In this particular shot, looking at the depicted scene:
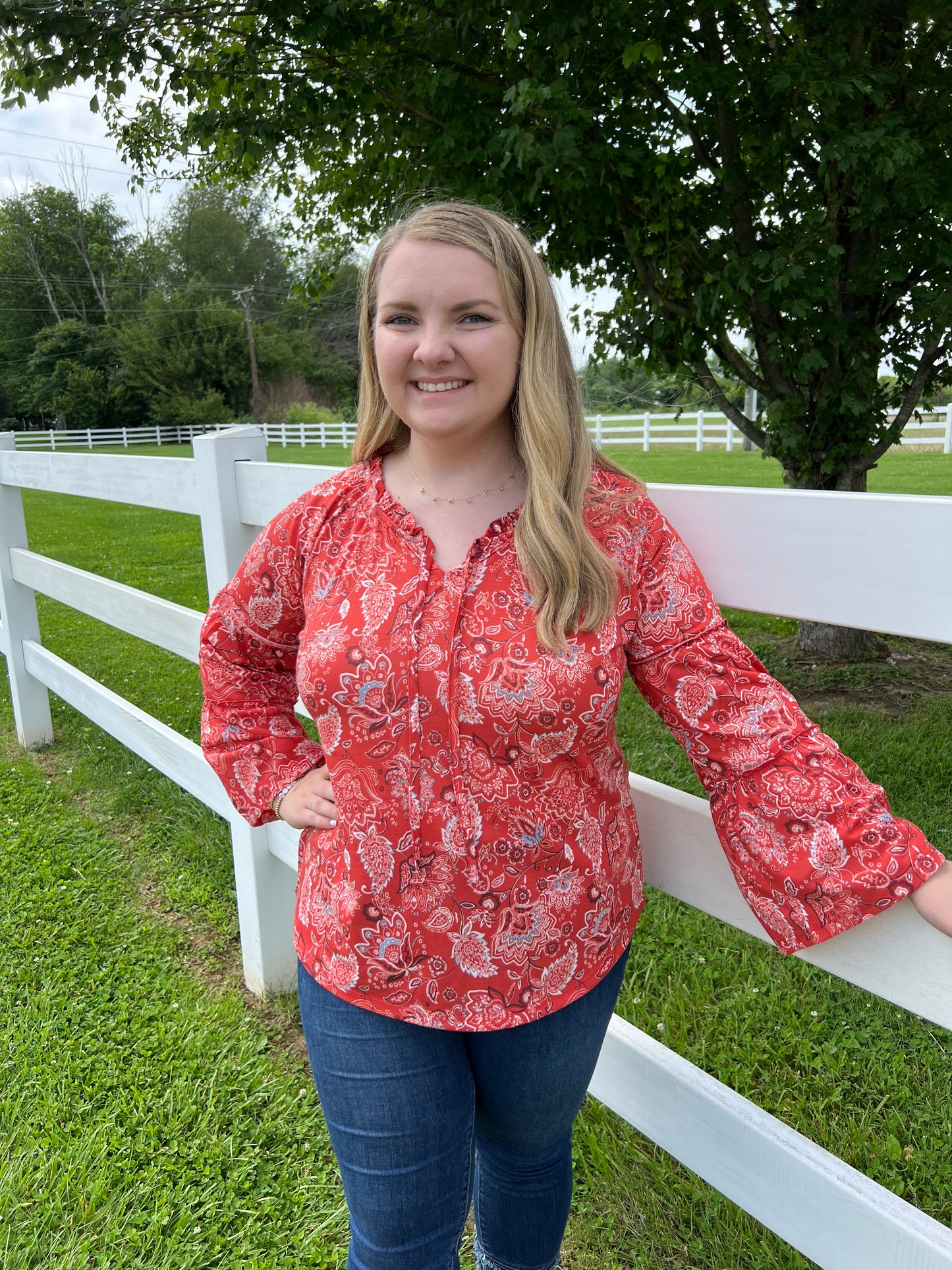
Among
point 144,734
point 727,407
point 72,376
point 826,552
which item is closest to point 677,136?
point 727,407

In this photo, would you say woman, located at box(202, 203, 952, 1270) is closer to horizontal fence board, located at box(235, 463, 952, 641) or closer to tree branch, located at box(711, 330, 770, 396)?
horizontal fence board, located at box(235, 463, 952, 641)

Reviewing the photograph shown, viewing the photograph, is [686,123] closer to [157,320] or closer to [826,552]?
[826,552]

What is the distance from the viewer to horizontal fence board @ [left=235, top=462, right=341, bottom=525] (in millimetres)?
2154

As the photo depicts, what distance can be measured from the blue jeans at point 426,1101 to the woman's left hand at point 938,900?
519 millimetres

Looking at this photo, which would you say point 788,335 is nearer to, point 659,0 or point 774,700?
point 659,0

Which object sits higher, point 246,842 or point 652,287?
point 652,287

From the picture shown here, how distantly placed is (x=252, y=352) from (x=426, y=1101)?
49915mm

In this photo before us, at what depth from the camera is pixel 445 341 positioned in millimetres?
1401

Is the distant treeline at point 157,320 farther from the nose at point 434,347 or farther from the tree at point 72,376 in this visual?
the nose at point 434,347

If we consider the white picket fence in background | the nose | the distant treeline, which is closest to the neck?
the nose

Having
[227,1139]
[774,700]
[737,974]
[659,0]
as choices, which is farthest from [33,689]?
[774,700]

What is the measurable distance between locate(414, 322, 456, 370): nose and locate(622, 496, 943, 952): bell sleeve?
1.17 feet

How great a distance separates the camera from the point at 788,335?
4406mm

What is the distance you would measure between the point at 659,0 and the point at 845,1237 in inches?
150
